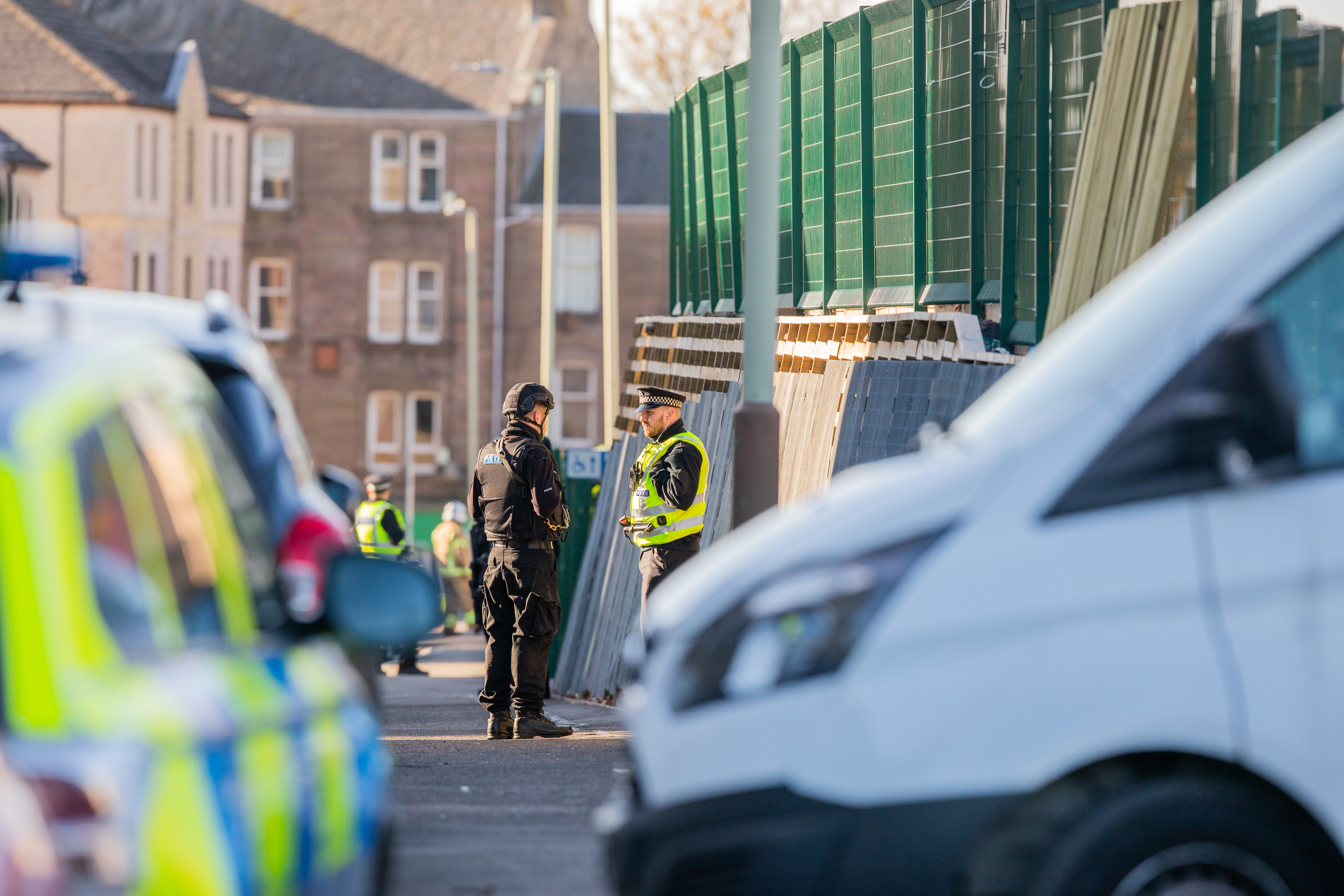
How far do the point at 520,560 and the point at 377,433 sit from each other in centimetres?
4367

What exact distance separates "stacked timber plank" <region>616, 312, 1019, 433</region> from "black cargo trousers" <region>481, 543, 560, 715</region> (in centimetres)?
183

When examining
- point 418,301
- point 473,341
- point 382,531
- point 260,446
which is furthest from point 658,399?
point 418,301

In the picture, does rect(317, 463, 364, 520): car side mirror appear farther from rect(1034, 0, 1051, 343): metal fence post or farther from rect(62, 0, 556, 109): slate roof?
rect(62, 0, 556, 109): slate roof

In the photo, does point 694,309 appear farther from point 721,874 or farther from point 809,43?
point 721,874

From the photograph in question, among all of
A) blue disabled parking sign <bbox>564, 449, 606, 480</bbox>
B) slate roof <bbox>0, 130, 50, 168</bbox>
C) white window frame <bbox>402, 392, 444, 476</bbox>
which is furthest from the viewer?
white window frame <bbox>402, 392, 444, 476</bbox>

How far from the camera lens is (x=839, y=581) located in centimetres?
403

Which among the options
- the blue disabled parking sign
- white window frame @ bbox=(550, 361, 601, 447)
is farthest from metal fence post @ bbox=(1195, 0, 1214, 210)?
white window frame @ bbox=(550, 361, 601, 447)

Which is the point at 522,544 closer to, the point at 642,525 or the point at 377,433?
the point at 642,525

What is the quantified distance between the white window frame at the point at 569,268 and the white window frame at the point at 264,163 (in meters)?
7.09

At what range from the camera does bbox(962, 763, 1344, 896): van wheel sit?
399 centimetres

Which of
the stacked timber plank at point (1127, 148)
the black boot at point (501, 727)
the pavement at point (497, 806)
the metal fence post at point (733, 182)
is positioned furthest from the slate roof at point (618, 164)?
the stacked timber plank at point (1127, 148)

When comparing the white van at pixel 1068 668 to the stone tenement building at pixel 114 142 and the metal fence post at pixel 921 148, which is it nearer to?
the metal fence post at pixel 921 148

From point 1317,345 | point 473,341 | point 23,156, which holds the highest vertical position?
point 23,156

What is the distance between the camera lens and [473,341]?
154ft
